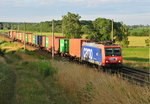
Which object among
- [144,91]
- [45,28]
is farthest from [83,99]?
[45,28]

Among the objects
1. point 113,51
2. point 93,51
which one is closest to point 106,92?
point 113,51

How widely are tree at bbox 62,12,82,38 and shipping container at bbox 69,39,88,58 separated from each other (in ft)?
106

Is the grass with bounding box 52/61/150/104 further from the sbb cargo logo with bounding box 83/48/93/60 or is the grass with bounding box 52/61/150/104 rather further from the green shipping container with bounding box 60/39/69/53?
the green shipping container with bounding box 60/39/69/53

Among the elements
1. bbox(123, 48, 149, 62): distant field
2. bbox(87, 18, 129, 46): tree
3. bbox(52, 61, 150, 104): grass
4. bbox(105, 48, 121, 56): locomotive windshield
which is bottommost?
bbox(123, 48, 149, 62): distant field

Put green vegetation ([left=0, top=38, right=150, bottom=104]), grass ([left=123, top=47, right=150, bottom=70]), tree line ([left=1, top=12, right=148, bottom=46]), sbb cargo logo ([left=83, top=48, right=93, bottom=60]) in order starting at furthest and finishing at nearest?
1. tree line ([left=1, top=12, right=148, bottom=46])
2. grass ([left=123, top=47, right=150, bottom=70])
3. sbb cargo logo ([left=83, top=48, right=93, bottom=60])
4. green vegetation ([left=0, top=38, right=150, bottom=104])

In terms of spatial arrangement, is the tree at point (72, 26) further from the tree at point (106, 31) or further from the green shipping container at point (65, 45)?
the green shipping container at point (65, 45)

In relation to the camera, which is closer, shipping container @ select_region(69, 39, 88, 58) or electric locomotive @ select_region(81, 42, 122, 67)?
electric locomotive @ select_region(81, 42, 122, 67)

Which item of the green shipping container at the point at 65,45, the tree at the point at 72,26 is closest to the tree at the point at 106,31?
the tree at the point at 72,26

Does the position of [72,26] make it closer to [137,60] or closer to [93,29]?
[93,29]

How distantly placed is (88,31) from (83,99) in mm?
57680

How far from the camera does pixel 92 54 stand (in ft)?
91.4

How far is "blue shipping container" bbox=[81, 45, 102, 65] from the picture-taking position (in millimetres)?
26117

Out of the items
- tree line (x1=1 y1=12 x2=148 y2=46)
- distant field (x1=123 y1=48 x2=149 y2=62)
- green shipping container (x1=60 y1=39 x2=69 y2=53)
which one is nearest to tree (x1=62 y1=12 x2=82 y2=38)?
tree line (x1=1 y1=12 x2=148 y2=46)

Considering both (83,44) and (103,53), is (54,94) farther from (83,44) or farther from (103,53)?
(83,44)
